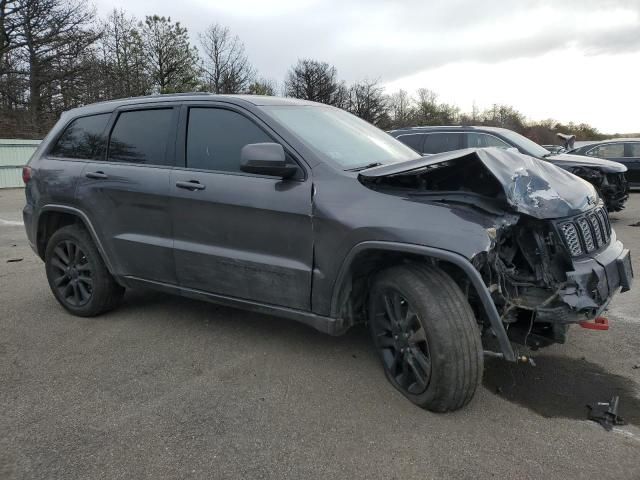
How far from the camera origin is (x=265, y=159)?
3.16 meters

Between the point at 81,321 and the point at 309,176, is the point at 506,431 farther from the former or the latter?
the point at 81,321

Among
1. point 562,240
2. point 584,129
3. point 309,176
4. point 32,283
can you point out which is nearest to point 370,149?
point 309,176

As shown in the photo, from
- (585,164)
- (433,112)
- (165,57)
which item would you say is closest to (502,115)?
(433,112)

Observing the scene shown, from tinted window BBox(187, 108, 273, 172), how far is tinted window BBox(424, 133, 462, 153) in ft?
21.8

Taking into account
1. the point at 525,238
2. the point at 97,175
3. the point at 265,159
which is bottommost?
the point at 525,238

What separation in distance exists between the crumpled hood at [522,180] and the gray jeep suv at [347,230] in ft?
0.04

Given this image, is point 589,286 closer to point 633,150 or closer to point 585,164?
point 585,164

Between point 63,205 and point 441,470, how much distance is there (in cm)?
371

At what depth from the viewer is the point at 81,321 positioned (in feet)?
15.1

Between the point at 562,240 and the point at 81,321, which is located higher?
the point at 562,240

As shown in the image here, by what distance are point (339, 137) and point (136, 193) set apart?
1608 millimetres

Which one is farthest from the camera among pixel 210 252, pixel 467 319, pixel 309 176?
pixel 210 252

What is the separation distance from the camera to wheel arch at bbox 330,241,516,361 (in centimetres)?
268

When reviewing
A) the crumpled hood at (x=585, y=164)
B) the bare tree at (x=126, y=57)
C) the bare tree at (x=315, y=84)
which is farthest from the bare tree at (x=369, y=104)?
the crumpled hood at (x=585, y=164)
